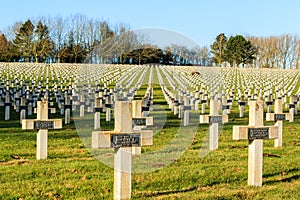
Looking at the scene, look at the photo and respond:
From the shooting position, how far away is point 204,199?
678cm

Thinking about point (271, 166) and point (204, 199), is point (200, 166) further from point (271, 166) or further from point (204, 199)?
point (204, 199)

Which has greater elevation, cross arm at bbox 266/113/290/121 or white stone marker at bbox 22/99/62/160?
cross arm at bbox 266/113/290/121

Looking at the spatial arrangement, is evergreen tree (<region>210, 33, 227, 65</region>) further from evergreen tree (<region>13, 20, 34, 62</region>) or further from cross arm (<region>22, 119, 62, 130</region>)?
evergreen tree (<region>13, 20, 34, 62</region>)

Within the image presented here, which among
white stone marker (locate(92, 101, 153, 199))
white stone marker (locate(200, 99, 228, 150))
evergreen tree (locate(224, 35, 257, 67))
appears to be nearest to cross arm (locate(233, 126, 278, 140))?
white stone marker (locate(92, 101, 153, 199))

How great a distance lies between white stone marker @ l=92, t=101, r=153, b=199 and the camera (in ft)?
21.5

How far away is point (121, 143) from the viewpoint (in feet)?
21.8

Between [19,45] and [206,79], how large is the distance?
51079mm

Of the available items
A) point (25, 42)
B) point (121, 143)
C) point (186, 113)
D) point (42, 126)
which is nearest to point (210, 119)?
point (42, 126)

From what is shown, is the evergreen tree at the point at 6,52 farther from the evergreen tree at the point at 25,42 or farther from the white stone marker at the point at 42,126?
the white stone marker at the point at 42,126

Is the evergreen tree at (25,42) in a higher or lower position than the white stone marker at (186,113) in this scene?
higher

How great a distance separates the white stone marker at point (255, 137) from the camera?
305 inches

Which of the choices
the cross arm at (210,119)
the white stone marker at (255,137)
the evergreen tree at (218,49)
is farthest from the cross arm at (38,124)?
the evergreen tree at (218,49)

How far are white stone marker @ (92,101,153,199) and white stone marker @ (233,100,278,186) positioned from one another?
185 centimetres

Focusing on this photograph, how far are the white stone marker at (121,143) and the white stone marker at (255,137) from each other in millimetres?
1850
